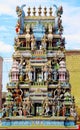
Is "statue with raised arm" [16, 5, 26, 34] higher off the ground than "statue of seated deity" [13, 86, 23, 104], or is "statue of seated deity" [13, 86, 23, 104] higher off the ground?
"statue with raised arm" [16, 5, 26, 34]

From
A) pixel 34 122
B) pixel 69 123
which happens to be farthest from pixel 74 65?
pixel 34 122

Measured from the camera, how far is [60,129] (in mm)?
26156

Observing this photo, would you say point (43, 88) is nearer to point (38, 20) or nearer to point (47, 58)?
point (47, 58)

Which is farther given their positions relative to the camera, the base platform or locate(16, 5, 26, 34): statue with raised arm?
locate(16, 5, 26, 34): statue with raised arm

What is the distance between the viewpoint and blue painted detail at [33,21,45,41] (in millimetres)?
29406

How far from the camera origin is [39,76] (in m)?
28.8

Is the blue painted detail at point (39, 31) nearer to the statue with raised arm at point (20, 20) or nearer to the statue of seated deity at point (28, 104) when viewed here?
the statue with raised arm at point (20, 20)

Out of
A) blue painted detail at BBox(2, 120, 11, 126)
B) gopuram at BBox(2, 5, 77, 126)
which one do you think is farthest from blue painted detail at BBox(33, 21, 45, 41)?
blue painted detail at BBox(2, 120, 11, 126)

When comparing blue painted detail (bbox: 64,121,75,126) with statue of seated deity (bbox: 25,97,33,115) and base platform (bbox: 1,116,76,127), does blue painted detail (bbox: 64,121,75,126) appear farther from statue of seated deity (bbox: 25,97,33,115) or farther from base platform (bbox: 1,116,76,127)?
statue of seated deity (bbox: 25,97,33,115)

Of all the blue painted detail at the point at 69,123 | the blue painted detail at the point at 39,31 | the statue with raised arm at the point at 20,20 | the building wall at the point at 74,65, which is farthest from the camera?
the building wall at the point at 74,65

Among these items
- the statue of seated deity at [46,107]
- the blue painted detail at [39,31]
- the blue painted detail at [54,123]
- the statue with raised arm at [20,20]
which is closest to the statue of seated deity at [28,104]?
the statue of seated deity at [46,107]

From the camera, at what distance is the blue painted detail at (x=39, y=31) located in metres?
29.4

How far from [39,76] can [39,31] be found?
314 cm

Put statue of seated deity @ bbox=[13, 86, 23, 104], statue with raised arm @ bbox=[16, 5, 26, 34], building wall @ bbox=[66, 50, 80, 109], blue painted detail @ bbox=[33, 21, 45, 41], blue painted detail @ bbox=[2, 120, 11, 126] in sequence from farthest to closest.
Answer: building wall @ bbox=[66, 50, 80, 109], blue painted detail @ bbox=[33, 21, 45, 41], statue with raised arm @ bbox=[16, 5, 26, 34], statue of seated deity @ bbox=[13, 86, 23, 104], blue painted detail @ bbox=[2, 120, 11, 126]
